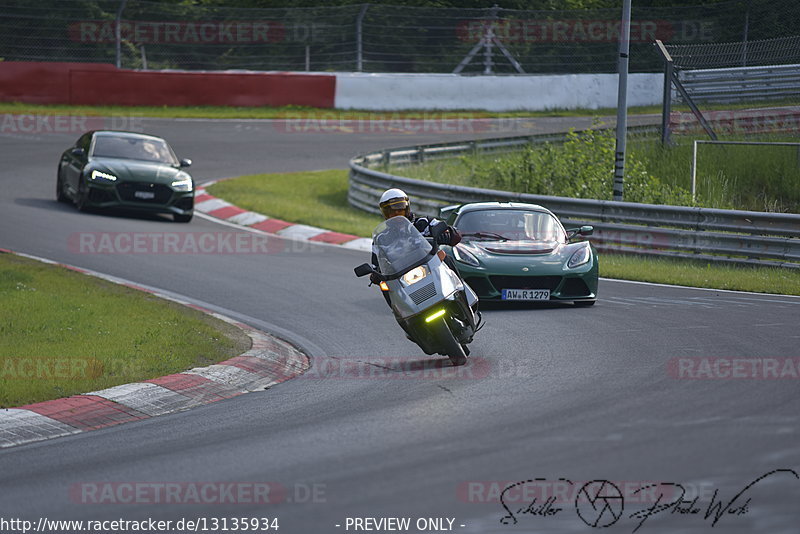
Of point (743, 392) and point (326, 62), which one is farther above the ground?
point (326, 62)

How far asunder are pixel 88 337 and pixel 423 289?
3.16 metres

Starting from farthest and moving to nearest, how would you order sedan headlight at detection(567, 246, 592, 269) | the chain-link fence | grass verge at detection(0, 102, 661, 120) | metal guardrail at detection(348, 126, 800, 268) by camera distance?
grass verge at detection(0, 102, 661, 120) < the chain-link fence < metal guardrail at detection(348, 126, 800, 268) < sedan headlight at detection(567, 246, 592, 269)

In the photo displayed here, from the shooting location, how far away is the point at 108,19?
108 ft

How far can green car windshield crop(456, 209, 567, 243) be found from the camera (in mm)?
14250

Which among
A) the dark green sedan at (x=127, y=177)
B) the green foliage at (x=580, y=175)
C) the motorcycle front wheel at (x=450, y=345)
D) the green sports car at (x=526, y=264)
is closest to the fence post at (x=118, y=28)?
the dark green sedan at (x=127, y=177)

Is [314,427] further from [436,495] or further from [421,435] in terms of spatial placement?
[436,495]

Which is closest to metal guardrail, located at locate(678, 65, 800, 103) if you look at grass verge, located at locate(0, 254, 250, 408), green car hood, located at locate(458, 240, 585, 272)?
green car hood, located at locate(458, 240, 585, 272)

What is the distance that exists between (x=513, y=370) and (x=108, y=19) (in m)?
26.2

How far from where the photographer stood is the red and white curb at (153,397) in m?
7.76

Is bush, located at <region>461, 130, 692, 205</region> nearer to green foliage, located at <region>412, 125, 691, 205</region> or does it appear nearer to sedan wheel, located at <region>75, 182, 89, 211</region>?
green foliage, located at <region>412, 125, 691, 205</region>

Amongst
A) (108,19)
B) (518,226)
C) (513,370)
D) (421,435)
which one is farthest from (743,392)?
(108,19)

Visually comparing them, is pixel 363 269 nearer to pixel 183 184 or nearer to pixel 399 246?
pixel 399 246

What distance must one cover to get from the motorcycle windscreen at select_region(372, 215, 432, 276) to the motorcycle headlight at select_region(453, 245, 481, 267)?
320cm

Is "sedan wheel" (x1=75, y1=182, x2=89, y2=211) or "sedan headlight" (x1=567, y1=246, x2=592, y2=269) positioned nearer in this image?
"sedan headlight" (x1=567, y1=246, x2=592, y2=269)
